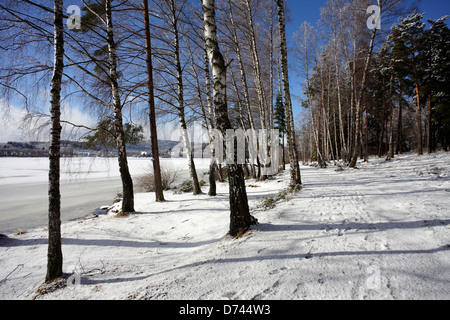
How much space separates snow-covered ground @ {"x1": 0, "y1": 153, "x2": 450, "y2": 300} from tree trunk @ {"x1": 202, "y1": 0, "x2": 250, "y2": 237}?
0.32m

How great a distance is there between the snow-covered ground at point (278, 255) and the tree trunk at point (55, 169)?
1.05 ft

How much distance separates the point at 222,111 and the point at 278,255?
2.29 meters

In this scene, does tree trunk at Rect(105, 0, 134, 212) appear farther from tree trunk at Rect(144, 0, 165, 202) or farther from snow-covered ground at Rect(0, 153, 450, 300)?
snow-covered ground at Rect(0, 153, 450, 300)

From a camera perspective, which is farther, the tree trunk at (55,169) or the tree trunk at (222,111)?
the tree trunk at (222,111)

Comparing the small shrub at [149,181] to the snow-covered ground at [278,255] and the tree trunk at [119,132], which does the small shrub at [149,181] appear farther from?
the snow-covered ground at [278,255]

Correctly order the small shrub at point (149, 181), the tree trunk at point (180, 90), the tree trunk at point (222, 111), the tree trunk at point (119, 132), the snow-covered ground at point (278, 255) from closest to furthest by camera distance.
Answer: the snow-covered ground at point (278, 255), the tree trunk at point (222, 111), the tree trunk at point (119, 132), the tree trunk at point (180, 90), the small shrub at point (149, 181)

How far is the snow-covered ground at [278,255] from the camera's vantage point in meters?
1.68

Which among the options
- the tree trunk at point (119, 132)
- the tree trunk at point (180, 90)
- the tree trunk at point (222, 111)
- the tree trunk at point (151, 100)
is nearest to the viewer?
the tree trunk at point (222, 111)

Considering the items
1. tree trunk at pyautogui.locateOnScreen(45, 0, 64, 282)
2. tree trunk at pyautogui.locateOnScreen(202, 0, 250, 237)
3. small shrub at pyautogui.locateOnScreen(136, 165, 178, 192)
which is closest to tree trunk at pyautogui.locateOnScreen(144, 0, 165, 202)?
tree trunk at pyautogui.locateOnScreen(45, 0, 64, 282)

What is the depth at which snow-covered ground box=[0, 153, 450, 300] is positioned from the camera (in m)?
1.68

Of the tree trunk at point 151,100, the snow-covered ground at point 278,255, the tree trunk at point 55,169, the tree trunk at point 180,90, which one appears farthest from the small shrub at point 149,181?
the tree trunk at point 55,169

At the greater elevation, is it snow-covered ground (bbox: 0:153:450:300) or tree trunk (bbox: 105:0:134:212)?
tree trunk (bbox: 105:0:134:212)

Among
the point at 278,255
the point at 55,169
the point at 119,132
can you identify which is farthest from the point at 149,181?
the point at 278,255

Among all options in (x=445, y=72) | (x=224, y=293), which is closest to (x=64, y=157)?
(x=224, y=293)
